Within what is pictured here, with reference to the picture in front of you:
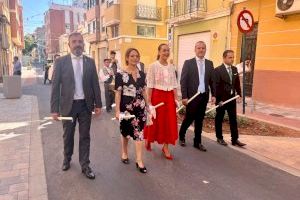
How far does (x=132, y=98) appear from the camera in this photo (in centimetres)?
437

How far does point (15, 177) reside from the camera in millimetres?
4152

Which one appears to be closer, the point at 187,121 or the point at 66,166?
the point at 66,166

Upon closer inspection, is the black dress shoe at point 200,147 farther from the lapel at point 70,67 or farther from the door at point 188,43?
the door at point 188,43

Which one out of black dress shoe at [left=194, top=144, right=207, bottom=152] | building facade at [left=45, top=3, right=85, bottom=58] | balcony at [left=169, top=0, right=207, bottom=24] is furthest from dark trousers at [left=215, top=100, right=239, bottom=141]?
building facade at [left=45, top=3, right=85, bottom=58]

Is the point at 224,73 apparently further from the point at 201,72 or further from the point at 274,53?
the point at 274,53

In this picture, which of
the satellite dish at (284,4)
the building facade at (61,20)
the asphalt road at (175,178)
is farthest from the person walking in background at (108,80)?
the building facade at (61,20)

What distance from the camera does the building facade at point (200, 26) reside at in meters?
13.6

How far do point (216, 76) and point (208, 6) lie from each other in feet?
33.9

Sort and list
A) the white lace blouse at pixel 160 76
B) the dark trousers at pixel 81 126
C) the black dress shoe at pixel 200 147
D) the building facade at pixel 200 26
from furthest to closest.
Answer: the building facade at pixel 200 26 < the black dress shoe at pixel 200 147 < the white lace blouse at pixel 160 76 < the dark trousers at pixel 81 126

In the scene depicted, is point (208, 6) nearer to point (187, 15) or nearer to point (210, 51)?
point (187, 15)

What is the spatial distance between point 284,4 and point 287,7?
177 millimetres

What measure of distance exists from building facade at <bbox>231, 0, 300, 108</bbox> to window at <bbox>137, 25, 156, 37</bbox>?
16002 mm

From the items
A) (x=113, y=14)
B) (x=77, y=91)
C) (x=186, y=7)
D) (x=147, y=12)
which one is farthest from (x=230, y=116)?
(x=147, y=12)

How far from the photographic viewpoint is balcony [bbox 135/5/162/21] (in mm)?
26828
